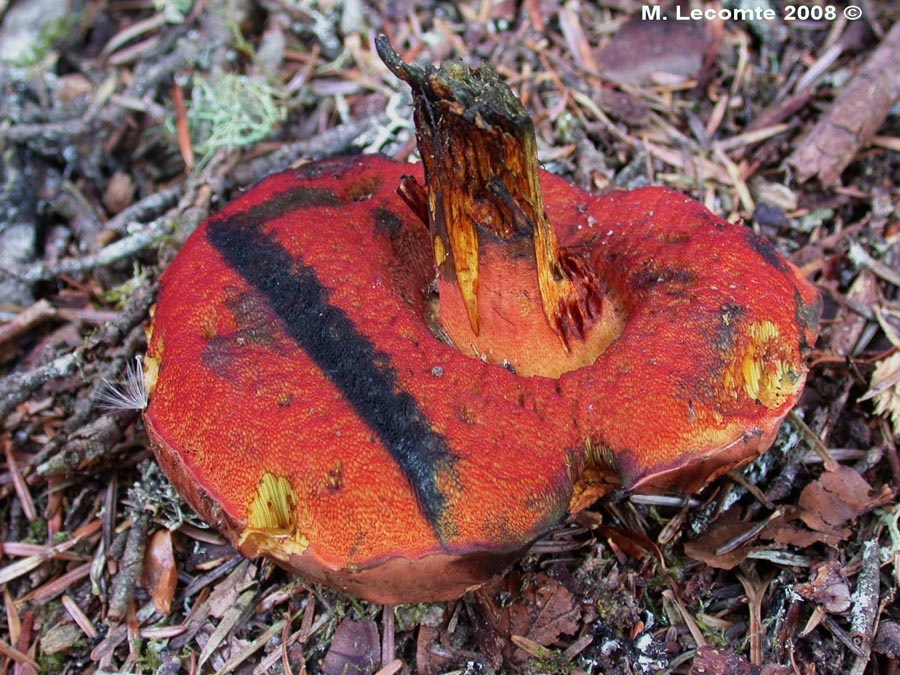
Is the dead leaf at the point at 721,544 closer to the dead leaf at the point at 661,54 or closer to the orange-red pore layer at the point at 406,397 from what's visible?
the orange-red pore layer at the point at 406,397

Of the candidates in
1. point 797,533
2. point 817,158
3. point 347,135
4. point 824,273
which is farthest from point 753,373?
point 347,135

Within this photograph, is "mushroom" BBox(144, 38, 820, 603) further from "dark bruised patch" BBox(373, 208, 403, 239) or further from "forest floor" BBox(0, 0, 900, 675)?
"forest floor" BBox(0, 0, 900, 675)

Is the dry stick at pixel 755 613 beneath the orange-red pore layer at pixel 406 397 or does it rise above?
beneath

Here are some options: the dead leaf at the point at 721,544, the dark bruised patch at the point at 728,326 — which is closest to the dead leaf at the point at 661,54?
the dark bruised patch at the point at 728,326

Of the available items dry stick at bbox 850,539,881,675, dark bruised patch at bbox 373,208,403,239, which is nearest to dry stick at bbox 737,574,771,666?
dry stick at bbox 850,539,881,675

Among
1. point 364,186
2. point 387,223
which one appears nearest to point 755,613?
point 387,223

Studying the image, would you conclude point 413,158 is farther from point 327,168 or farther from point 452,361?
point 452,361

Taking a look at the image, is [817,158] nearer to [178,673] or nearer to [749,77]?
[749,77]
